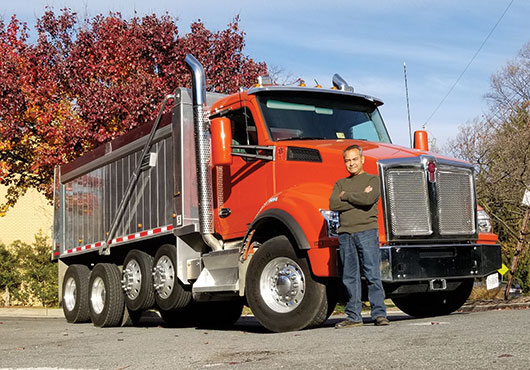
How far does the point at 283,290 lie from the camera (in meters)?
8.49

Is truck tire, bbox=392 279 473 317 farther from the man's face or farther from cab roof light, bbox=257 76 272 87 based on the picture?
cab roof light, bbox=257 76 272 87

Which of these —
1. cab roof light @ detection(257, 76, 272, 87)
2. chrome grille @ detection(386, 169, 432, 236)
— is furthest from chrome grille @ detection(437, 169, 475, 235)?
cab roof light @ detection(257, 76, 272, 87)

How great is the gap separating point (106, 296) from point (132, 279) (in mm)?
763

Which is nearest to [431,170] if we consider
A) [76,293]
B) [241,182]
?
[241,182]

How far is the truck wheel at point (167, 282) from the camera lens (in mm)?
10586

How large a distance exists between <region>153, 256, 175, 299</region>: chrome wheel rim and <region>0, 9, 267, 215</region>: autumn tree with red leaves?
6.67 meters

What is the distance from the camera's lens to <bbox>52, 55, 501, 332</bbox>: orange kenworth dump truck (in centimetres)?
819

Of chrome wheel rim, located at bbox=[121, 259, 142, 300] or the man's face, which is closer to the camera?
the man's face

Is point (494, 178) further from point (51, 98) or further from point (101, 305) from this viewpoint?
point (101, 305)

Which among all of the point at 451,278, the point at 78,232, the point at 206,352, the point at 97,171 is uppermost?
the point at 97,171

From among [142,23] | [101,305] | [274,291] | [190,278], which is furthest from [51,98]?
[274,291]

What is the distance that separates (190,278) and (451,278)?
362 centimetres

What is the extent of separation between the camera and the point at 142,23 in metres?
18.6

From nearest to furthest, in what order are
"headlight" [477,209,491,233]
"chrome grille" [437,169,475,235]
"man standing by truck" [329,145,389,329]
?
"man standing by truck" [329,145,389,329], "chrome grille" [437,169,475,235], "headlight" [477,209,491,233]
